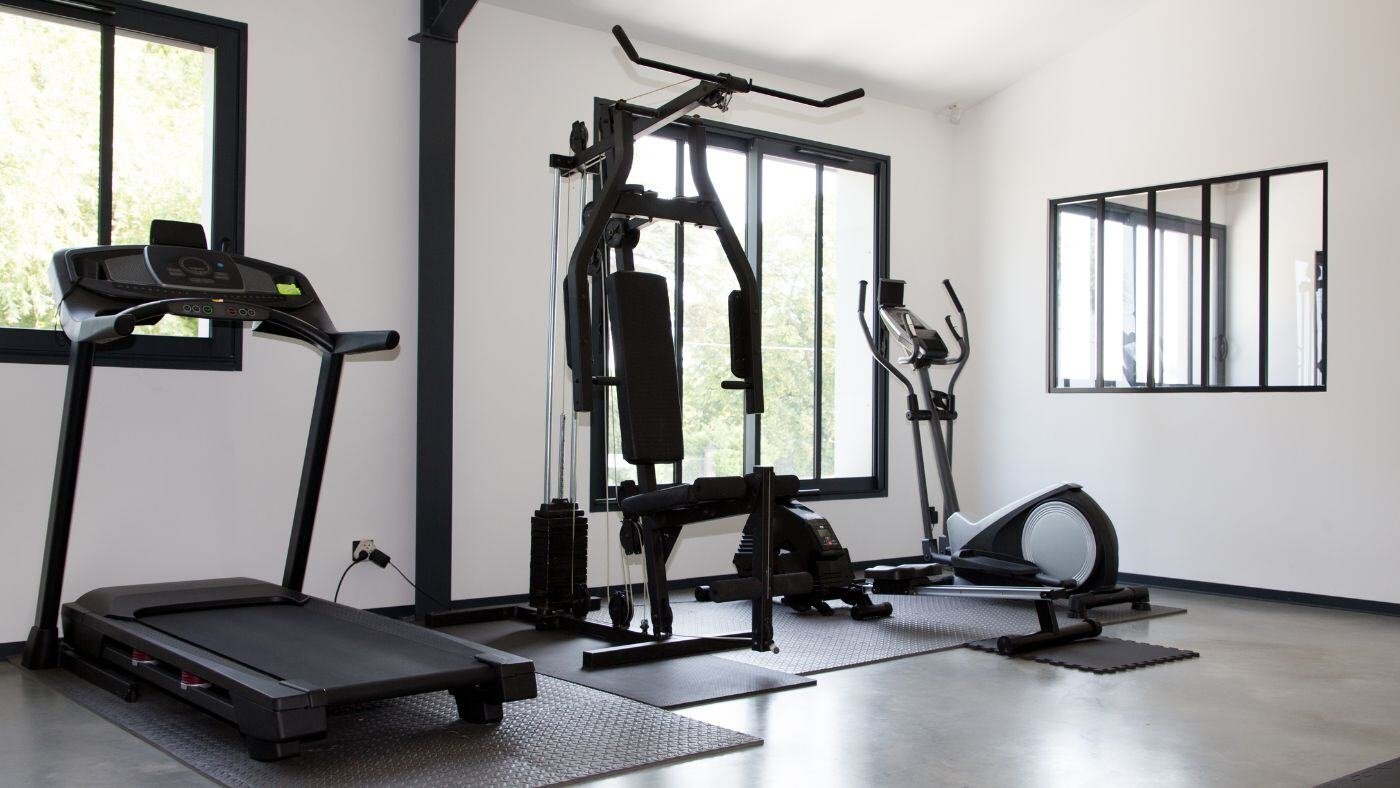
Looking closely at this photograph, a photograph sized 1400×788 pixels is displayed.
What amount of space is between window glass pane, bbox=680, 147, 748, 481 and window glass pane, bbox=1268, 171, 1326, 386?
9.22ft

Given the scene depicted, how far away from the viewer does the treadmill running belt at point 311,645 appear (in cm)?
295

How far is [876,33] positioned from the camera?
19.9 ft

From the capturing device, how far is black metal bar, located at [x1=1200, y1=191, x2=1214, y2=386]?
6047 millimetres

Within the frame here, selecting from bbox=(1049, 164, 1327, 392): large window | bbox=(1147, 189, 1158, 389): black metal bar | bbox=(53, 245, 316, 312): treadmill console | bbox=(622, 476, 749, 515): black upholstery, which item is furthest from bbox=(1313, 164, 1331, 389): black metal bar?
bbox=(53, 245, 316, 312): treadmill console

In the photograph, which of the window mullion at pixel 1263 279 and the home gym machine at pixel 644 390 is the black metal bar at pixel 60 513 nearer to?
the home gym machine at pixel 644 390

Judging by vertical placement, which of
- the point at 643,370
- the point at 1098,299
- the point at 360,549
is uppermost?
the point at 1098,299

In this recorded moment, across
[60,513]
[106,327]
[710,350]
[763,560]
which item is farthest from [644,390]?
[710,350]

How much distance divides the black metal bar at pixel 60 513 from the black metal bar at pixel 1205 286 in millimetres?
5327

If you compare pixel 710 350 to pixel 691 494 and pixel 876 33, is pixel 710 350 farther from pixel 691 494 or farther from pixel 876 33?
pixel 691 494

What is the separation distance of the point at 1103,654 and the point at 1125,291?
289 centimetres

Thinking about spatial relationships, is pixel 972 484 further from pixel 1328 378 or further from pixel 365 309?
pixel 365 309

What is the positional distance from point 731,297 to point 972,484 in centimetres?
359

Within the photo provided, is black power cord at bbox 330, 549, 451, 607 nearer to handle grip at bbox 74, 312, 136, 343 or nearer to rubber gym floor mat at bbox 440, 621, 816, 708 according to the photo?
rubber gym floor mat at bbox 440, 621, 816, 708

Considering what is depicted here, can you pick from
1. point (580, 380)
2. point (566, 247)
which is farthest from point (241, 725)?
point (566, 247)
